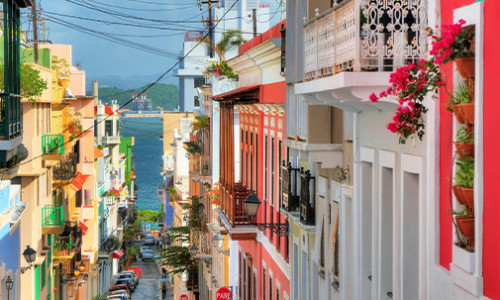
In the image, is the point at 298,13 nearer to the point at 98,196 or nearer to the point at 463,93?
the point at 463,93

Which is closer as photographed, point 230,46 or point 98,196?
point 230,46

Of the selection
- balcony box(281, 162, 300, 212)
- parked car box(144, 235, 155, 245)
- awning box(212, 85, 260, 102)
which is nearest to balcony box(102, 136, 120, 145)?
parked car box(144, 235, 155, 245)

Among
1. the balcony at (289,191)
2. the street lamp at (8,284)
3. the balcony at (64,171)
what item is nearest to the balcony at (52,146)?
the balcony at (64,171)

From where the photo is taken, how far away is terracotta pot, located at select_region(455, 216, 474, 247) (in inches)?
284

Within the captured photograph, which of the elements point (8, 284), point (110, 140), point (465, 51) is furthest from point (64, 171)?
point (110, 140)

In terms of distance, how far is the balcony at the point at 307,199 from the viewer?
14.7 m

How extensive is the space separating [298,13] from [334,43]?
191 inches

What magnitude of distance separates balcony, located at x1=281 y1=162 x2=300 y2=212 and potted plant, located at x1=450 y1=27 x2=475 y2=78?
28.0ft

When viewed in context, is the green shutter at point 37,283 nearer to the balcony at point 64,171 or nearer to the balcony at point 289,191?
the balcony at point 64,171

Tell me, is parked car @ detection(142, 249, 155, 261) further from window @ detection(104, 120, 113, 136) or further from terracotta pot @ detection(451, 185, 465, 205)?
terracotta pot @ detection(451, 185, 465, 205)

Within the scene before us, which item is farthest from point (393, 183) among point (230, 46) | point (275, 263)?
point (230, 46)

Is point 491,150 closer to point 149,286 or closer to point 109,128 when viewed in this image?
point 149,286

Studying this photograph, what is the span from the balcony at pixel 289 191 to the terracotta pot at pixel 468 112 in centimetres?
A: 848

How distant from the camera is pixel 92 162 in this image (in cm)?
4684
